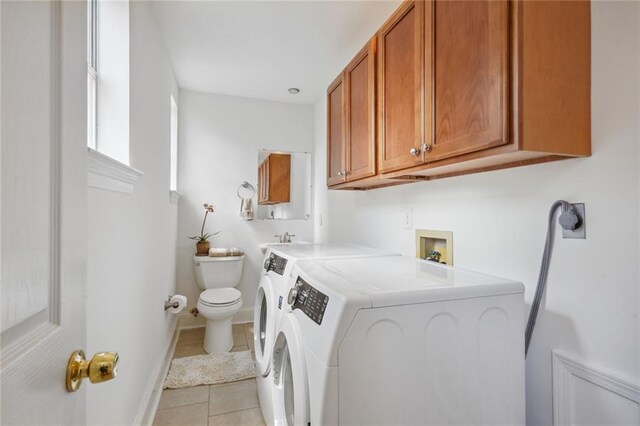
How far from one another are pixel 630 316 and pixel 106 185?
1737 millimetres

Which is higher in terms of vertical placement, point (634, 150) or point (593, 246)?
point (634, 150)

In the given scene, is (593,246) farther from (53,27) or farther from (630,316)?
(53,27)

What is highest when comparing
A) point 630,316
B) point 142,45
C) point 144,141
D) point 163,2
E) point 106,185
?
point 163,2

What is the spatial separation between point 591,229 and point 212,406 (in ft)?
6.90

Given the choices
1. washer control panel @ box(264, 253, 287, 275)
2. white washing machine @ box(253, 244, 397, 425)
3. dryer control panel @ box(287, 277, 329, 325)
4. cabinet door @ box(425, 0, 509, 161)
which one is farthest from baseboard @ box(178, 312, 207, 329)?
cabinet door @ box(425, 0, 509, 161)

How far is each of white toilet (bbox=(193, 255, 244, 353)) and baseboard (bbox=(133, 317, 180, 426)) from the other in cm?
30

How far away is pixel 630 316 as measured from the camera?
84cm

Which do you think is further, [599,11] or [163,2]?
[163,2]

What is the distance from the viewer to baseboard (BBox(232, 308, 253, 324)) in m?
3.05

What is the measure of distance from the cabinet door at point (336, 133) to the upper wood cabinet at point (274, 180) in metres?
1.07

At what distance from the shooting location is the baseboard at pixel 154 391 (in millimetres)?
1595

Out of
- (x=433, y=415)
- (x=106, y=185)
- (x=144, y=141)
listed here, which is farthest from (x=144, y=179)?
(x=433, y=415)

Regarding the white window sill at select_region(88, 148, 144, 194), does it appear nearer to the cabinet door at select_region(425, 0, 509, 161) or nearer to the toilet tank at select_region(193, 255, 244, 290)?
the cabinet door at select_region(425, 0, 509, 161)

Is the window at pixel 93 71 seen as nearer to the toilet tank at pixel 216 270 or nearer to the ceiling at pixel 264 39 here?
the ceiling at pixel 264 39
